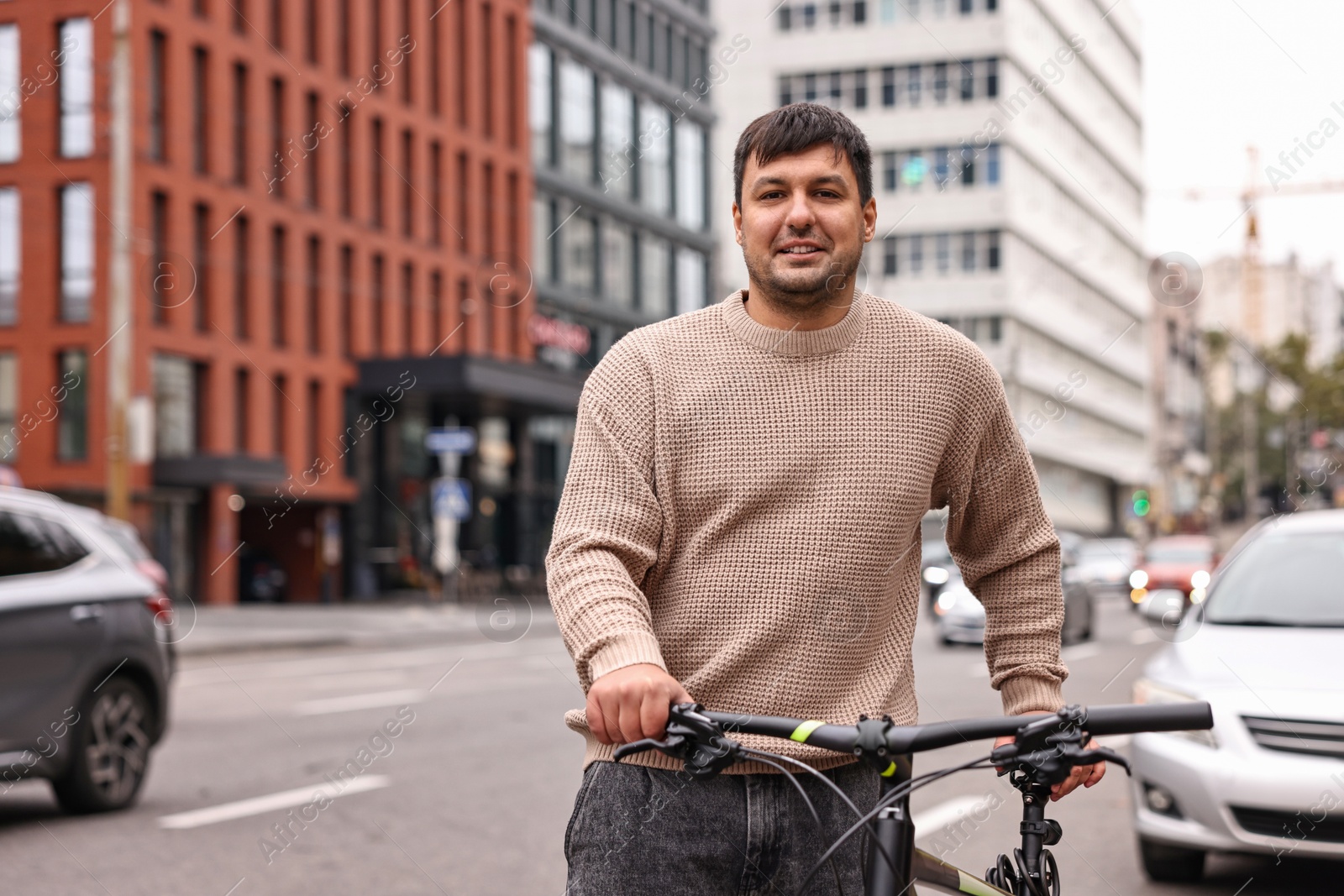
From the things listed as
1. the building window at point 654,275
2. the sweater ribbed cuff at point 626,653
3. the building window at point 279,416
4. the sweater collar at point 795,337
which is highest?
the building window at point 654,275

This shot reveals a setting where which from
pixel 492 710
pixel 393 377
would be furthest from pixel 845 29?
pixel 492 710

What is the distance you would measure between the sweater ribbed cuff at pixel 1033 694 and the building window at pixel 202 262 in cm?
3451

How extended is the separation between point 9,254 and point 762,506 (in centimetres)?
3359

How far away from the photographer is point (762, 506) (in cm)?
268

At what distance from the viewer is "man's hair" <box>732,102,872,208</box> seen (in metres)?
2.70

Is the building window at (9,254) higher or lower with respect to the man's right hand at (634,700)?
higher

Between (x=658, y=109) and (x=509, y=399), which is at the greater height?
(x=658, y=109)

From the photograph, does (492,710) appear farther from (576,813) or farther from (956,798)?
(576,813)

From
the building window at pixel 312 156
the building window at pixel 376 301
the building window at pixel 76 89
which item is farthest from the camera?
→ the building window at pixel 376 301

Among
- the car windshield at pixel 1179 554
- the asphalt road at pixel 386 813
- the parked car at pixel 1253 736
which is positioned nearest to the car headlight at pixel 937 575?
the car windshield at pixel 1179 554

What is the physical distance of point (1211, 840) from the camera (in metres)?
6.25

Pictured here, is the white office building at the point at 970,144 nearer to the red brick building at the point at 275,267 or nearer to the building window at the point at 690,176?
the building window at the point at 690,176

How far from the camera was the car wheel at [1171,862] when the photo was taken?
6676 mm

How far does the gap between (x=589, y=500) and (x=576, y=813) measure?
0.49 m
